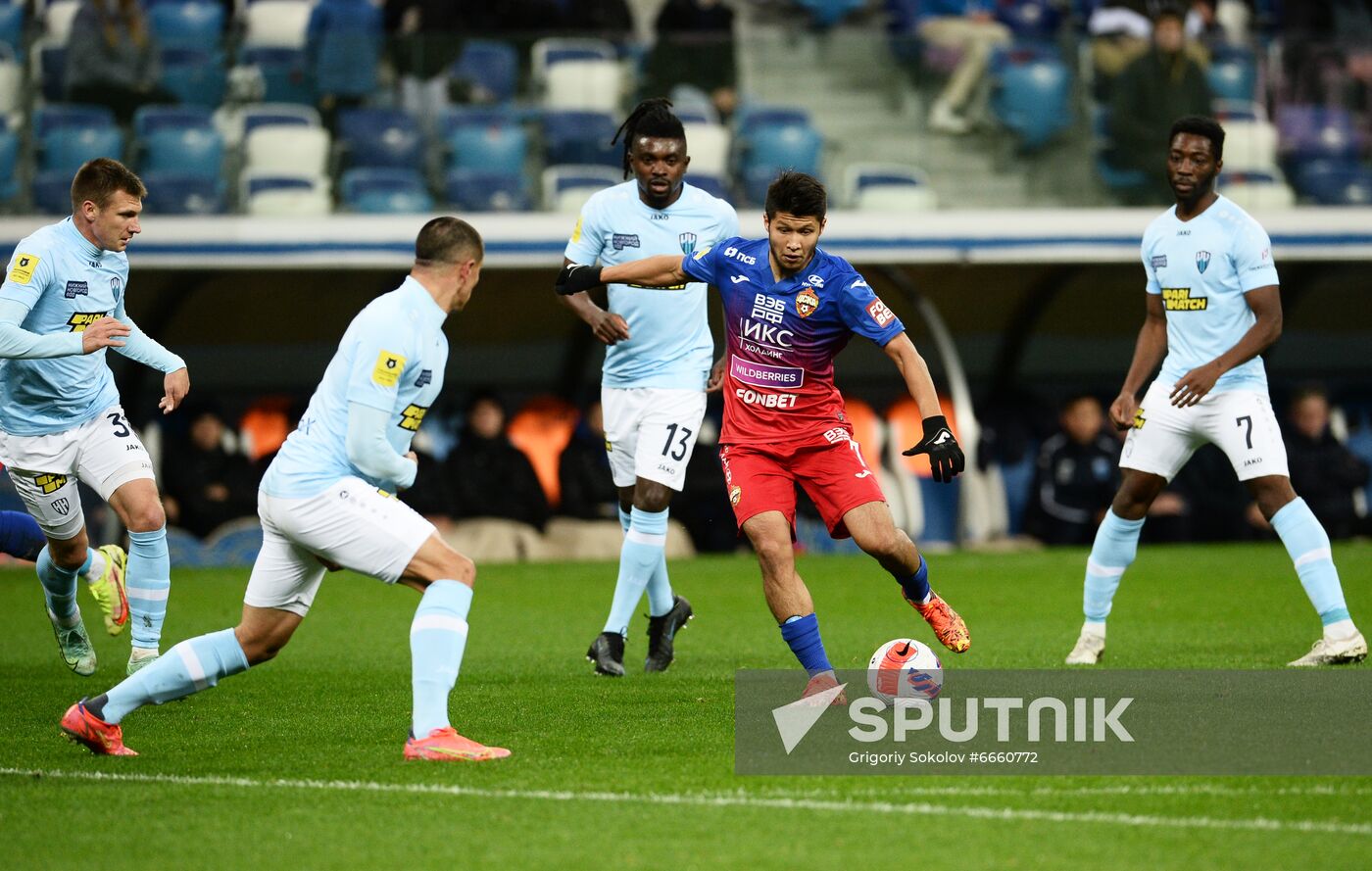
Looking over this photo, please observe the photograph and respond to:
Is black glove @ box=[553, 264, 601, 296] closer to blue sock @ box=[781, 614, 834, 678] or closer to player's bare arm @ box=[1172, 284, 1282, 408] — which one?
blue sock @ box=[781, 614, 834, 678]

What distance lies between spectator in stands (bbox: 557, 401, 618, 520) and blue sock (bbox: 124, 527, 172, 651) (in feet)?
25.8

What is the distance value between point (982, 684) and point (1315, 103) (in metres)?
10.5

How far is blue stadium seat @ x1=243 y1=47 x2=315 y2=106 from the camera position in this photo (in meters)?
15.2

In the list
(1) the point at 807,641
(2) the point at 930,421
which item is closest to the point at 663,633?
(1) the point at 807,641

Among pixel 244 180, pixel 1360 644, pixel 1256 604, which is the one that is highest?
pixel 244 180

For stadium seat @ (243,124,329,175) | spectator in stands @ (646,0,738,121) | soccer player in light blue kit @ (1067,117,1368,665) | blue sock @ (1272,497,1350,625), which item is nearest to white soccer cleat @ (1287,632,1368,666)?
soccer player in light blue kit @ (1067,117,1368,665)

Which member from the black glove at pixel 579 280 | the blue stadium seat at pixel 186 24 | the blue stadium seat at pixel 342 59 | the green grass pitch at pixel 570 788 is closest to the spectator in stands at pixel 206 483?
the blue stadium seat at pixel 342 59

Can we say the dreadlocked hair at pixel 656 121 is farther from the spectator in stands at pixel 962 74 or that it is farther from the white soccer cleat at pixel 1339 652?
the spectator in stands at pixel 962 74

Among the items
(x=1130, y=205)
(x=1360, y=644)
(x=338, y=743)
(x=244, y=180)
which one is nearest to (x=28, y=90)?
(x=244, y=180)

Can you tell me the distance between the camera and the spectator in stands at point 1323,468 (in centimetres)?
1596

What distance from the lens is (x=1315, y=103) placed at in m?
15.9

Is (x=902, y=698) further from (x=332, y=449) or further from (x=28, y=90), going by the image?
(x=28, y=90)

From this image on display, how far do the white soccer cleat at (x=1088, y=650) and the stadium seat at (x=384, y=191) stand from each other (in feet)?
28.2

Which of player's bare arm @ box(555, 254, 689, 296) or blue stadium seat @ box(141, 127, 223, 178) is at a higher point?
player's bare arm @ box(555, 254, 689, 296)
